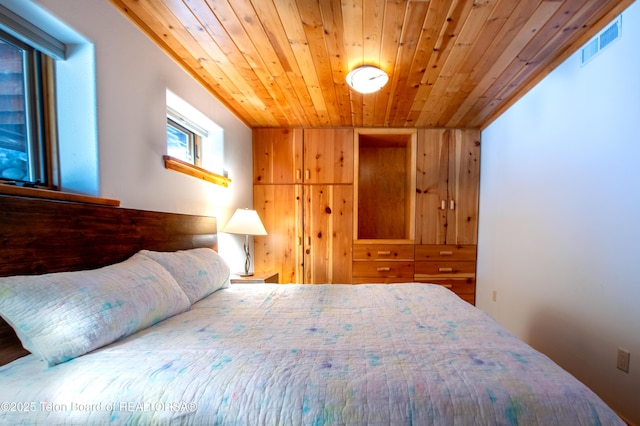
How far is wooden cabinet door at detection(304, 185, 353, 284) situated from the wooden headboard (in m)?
1.66

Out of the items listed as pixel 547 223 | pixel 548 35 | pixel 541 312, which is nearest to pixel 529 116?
pixel 548 35

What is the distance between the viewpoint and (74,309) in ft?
2.56

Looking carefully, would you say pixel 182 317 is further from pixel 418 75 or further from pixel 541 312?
pixel 541 312

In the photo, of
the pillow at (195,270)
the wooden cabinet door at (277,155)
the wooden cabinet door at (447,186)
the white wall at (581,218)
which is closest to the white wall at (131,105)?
the pillow at (195,270)

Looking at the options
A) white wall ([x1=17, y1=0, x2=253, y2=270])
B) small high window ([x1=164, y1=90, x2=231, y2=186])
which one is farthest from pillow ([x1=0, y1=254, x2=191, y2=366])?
small high window ([x1=164, y1=90, x2=231, y2=186])

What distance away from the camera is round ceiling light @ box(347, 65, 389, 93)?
172cm

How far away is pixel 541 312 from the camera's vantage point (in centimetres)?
180

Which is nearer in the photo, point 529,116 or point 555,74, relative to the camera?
point 555,74

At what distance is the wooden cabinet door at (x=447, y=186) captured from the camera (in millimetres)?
2816

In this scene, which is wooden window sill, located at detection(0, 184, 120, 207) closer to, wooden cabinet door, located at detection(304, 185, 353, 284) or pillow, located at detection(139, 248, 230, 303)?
pillow, located at detection(139, 248, 230, 303)

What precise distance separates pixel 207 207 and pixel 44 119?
3.51 feet

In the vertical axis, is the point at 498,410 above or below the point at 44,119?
below

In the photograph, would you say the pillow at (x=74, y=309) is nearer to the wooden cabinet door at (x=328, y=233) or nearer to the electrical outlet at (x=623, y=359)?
the wooden cabinet door at (x=328, y=233)

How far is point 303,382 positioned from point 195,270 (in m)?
1.02
